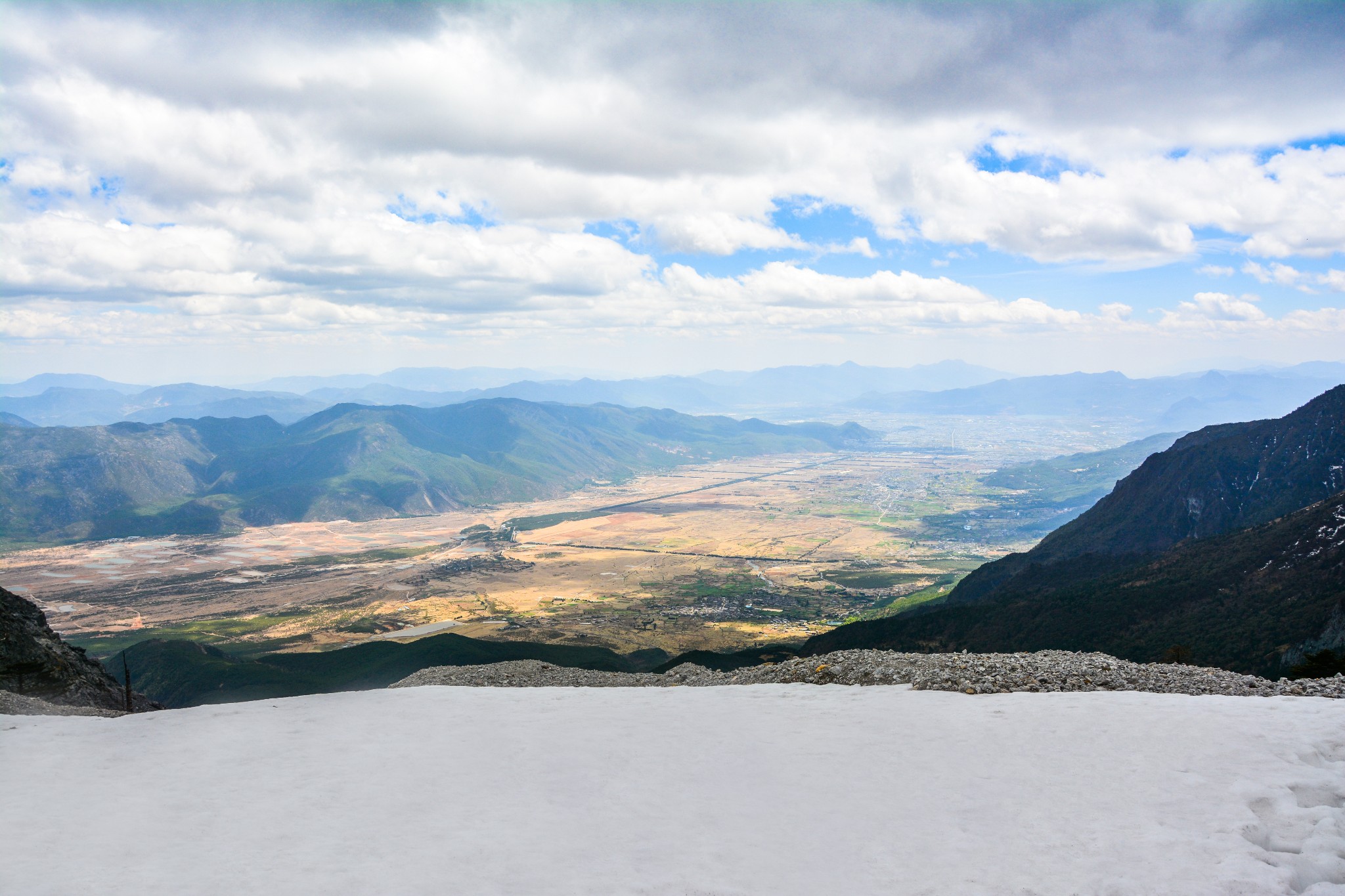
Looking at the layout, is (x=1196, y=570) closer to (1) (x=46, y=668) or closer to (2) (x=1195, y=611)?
(2) (x=1195, y=611)

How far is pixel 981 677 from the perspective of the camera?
839 inches

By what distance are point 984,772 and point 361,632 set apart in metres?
127

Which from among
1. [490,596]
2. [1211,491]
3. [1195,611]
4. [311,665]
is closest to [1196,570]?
[1195,611]

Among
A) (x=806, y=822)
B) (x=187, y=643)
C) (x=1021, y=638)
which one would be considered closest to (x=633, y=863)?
(x=806, y=822)

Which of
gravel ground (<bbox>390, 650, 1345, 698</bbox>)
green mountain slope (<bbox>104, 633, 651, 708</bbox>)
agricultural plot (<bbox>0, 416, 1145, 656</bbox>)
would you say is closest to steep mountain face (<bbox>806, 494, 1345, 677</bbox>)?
green mountain slope (<bbox>104, 633, 651, 708</bbox>)

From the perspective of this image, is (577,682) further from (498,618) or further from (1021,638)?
(498,618)

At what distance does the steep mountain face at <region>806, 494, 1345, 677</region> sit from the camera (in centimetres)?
4775

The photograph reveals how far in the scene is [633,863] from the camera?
11648 millimetres

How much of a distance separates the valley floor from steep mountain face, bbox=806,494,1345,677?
3556 cm

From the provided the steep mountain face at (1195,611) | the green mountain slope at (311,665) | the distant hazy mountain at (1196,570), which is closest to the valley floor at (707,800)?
the steep mountain face at (1195,611)

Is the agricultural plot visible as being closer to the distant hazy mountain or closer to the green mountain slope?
the distant hazy mountain

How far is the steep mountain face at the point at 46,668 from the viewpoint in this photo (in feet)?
106

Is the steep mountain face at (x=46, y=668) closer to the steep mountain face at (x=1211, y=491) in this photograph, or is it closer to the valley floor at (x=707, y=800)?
the valley floor at (x=707, y=800)

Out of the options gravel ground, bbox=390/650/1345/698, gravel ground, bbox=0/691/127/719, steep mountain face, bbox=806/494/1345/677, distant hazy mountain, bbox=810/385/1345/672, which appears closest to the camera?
gravel ground, bbox=390/650/1345/698
